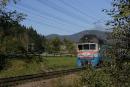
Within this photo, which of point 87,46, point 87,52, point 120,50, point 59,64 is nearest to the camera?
point 120,50

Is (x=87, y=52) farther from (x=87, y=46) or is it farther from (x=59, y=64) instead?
(x=59, y=64)

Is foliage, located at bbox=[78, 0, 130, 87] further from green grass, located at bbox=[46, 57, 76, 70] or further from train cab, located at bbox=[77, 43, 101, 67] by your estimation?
green grass, located at bbox=[46, 57, 76, 70]

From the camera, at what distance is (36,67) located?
34.7m

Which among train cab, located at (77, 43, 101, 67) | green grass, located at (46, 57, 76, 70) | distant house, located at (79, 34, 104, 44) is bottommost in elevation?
green grass, located at (46, 57, 76, 70)

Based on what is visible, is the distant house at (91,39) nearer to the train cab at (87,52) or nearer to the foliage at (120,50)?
the train cab at (87,52)

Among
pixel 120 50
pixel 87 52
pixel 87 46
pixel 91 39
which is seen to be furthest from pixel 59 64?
pixel 120 50

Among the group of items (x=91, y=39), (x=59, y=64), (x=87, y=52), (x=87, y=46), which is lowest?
(x=59, y=64)

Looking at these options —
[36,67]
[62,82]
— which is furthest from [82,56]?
[62,82]

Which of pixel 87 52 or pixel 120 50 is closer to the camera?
pixel 120 50

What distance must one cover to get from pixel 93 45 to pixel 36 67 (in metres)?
7.25

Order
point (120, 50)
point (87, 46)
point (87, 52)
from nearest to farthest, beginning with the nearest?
point (120, 50)
point (87, 46)
point (87, 52)

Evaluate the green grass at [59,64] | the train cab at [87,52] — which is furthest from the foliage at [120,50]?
the green grass at [59,64]

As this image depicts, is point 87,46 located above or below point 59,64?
above

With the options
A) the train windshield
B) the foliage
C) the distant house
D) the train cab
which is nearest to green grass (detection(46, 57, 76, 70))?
the train cab
